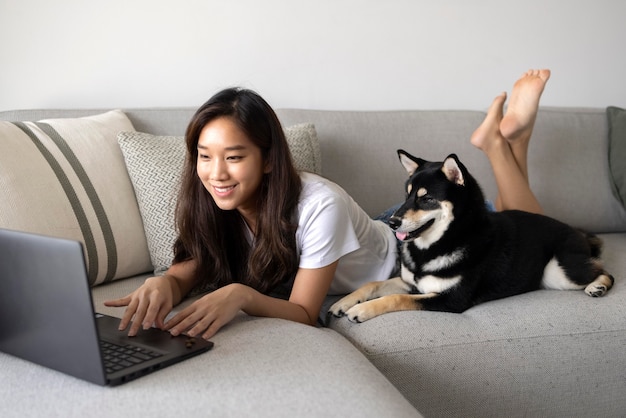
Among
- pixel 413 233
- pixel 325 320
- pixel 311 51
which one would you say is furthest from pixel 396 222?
pixel 311 51

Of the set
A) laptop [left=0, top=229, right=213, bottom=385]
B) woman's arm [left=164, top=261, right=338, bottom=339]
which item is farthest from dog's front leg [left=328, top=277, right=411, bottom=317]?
laptop [left=0, top=229, right=213, bottom=385]

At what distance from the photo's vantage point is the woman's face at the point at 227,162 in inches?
59.1

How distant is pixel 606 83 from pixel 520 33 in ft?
1.53

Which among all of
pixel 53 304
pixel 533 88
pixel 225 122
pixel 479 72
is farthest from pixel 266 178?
pixel 479 72

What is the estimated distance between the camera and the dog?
1.65 metres

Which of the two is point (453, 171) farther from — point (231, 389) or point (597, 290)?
point (231, 389)

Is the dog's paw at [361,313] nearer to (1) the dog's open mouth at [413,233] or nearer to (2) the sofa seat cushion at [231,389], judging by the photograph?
(1) the dog's open mouth at [413,233]

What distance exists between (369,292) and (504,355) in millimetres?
381

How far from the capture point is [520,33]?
2.73 meters

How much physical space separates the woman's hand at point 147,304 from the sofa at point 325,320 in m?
0.13

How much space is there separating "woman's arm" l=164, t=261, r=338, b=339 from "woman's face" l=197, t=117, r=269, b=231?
0.22 meters

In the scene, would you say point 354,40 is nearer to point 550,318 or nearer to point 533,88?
point 533,88

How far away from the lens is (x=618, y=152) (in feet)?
8.01

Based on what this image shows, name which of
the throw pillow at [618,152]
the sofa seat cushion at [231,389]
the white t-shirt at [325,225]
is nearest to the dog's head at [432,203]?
the white t-shirt at [325,225]
